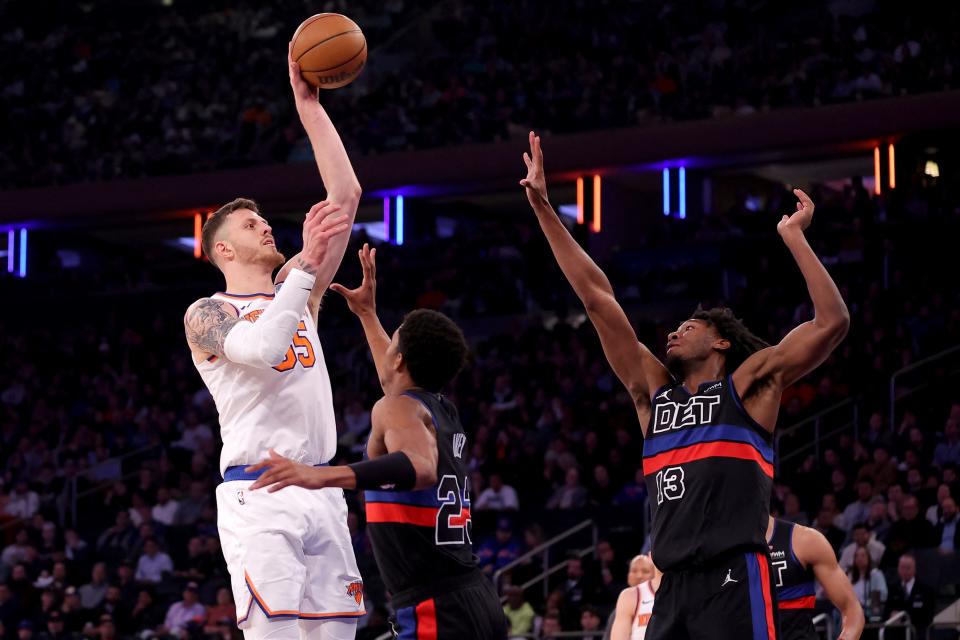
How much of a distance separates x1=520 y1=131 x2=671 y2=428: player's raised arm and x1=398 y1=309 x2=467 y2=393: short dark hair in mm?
756

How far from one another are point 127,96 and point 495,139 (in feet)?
25.0

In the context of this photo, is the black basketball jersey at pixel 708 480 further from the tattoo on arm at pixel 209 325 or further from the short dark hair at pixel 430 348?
the tattoo on arm at pixel 209 325

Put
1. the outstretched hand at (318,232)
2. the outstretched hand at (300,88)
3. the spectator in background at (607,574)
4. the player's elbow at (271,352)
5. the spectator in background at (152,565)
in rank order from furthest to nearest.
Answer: the spectator in background at (152,565), the spectator in background at (607,574), the outstretched hand at (300,88), the outstretched hand at (318,232), the player's elbow at (271,352)

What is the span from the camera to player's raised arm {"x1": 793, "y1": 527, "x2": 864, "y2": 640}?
7609 millimetres

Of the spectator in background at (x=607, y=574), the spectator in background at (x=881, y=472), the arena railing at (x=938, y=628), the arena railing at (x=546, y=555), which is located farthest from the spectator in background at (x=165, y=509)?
the arena railing at (x=938, y=628)

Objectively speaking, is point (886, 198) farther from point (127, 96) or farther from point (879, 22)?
point (127, 96)

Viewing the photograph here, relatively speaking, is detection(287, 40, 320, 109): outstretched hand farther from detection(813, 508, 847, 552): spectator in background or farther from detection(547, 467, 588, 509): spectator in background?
detection(547, 467, 588, 509): spectator in background

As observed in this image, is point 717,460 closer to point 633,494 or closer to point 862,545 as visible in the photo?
point 862,545

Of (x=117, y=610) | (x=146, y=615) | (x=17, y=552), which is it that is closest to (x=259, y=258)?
(x=146, y=615)

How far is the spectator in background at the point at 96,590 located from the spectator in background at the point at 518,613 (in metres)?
5.51

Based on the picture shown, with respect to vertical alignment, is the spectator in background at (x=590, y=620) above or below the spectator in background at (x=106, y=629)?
above

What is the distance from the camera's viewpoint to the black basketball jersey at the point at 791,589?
7.61 meters

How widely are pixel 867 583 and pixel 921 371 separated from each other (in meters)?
5.35

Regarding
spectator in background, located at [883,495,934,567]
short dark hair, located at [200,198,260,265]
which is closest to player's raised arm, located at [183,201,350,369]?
short dark hair, located at [200,198,260,265]
